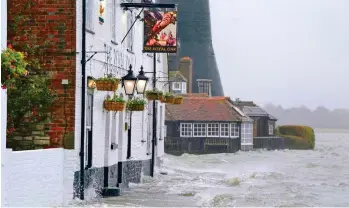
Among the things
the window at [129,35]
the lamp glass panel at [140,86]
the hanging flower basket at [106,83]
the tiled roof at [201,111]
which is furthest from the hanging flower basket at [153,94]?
the tiled roof at [201,111]

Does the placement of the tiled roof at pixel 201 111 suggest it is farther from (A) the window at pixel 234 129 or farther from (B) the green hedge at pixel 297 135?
(B) the green hedge at pixel 297 135

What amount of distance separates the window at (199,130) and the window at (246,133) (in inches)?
162

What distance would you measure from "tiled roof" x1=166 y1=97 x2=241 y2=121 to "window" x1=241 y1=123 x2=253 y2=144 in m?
1.90

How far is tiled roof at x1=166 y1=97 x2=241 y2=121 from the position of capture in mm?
59938

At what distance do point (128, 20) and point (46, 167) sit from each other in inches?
363

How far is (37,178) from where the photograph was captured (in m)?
13.9

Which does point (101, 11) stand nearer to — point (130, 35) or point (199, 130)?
point (130, 35)

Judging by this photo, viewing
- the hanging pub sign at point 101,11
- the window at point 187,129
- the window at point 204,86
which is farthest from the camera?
the window at point 204,86

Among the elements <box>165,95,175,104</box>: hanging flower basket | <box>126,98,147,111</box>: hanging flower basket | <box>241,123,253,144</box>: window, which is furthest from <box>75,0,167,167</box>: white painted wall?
<box>241,123,253,144</box>: window

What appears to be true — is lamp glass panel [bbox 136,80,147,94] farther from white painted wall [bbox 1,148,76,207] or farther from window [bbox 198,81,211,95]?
window [bbox 198,81,211,95]

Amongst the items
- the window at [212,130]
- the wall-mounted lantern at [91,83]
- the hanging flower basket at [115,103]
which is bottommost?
the window at [212,130]

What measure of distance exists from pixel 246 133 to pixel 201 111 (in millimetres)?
6089

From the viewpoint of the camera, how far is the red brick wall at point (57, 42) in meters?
16.0

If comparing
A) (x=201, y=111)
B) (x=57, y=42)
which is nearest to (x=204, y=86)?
(x=201, y=111)
